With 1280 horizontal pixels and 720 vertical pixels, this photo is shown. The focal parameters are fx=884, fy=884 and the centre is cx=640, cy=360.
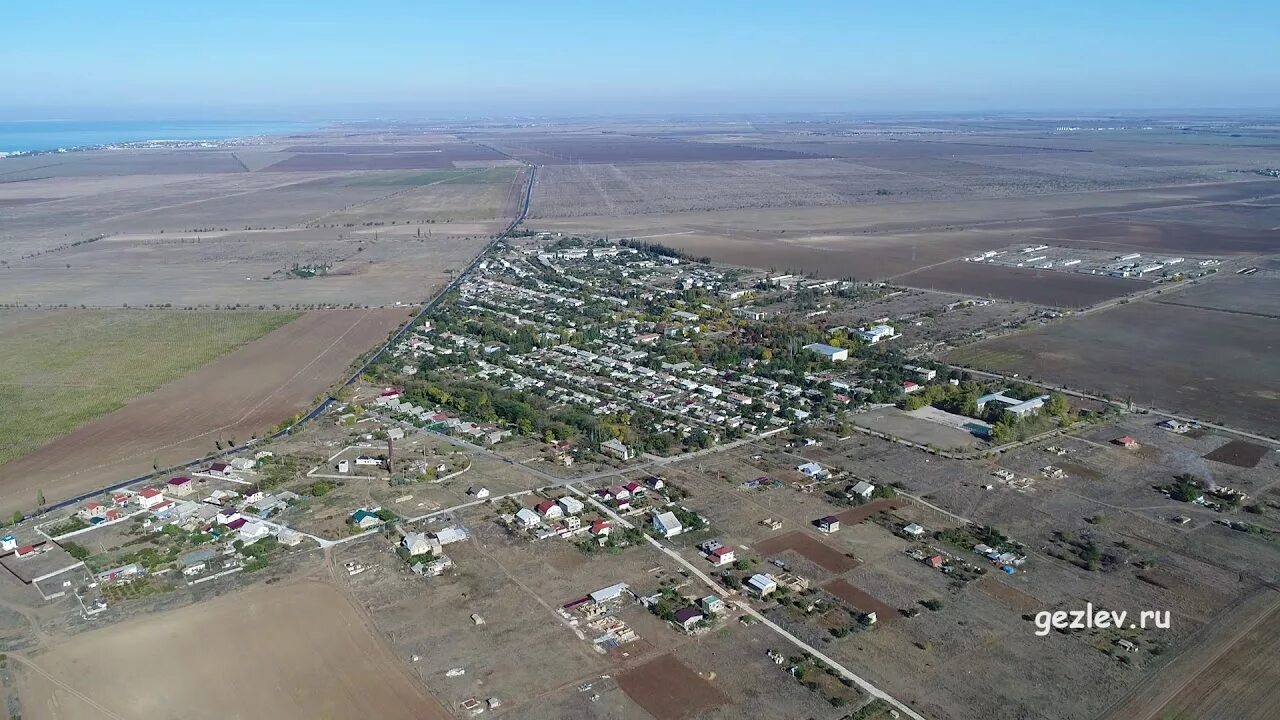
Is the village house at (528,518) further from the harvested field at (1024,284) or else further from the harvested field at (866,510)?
the harvested field at (1024,284)

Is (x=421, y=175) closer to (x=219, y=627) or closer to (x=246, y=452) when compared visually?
(x=246, y=452)

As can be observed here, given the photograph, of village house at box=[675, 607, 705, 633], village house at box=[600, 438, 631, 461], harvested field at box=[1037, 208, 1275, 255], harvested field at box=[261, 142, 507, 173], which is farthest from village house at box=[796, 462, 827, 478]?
harvested field at box=[261, 142, 507, 173]

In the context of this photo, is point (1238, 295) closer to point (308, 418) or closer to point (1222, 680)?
point (1222, 680)

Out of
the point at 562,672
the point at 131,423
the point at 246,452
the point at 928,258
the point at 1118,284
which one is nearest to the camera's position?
the point at 562,672

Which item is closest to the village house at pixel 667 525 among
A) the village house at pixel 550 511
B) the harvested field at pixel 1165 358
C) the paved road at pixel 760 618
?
the paved road at pixel 760 618

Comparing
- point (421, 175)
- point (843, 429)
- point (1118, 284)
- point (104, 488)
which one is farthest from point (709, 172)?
point (104, 488)

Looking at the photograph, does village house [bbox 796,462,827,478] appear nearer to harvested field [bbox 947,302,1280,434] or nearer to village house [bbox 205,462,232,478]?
harvested field [bbox 947,302,1280,434]

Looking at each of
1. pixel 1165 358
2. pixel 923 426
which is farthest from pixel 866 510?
pixel 1165 358
